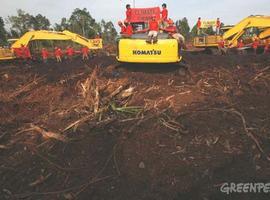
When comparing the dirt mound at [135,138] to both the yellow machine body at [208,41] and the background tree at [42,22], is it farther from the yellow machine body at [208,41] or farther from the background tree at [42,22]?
the background tree at [42,22]

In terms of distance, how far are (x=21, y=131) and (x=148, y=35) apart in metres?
4.80

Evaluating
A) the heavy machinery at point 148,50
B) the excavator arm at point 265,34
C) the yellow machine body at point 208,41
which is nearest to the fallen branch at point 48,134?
the heavy machinery at point 148,50

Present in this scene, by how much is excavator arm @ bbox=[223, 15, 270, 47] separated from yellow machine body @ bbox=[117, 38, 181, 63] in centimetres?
610

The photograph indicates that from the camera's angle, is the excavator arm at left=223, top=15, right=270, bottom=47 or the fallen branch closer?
the fallen branch

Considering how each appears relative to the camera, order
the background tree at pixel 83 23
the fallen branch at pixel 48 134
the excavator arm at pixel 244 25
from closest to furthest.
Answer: the fallen branch at pixel 48 134
the excavator arm at pixel 244 25
the background tree at pixel 83 23

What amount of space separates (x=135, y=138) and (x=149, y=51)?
13.7 feet

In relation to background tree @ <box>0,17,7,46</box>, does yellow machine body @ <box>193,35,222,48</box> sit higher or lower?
lower

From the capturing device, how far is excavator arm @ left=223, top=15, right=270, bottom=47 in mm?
12320

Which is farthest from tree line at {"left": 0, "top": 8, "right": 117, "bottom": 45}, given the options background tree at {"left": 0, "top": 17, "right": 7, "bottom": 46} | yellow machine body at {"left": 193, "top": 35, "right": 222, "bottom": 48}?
yellow machine body at {"left": 193, "top": 35, "right": 222, "bottom": 48}

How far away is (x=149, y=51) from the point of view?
834cm

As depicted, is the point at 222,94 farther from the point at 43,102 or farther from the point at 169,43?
the point at 43,102

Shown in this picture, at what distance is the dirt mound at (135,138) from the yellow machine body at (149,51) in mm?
667

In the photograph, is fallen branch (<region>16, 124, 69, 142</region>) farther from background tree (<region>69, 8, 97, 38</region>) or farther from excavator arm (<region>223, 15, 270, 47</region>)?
background tree (<region>69, 8, 97, 38</region>)

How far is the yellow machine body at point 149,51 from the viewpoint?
8258 millimetres
